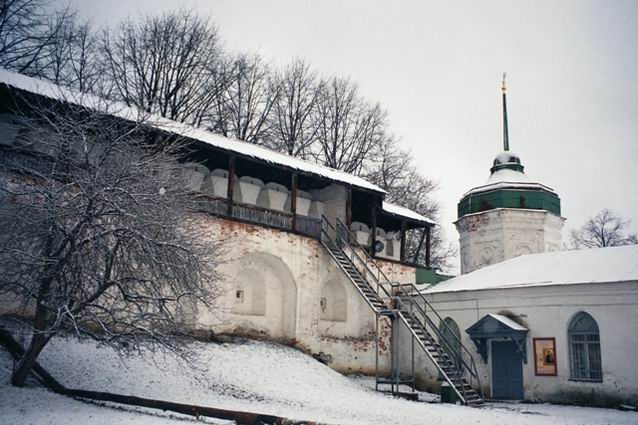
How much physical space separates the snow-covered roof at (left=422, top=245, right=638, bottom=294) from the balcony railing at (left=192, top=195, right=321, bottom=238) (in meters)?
5.64

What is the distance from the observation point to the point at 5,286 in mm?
11219

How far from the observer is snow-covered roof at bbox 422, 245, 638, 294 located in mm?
19498

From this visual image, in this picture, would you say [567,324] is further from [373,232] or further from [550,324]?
[373,232]

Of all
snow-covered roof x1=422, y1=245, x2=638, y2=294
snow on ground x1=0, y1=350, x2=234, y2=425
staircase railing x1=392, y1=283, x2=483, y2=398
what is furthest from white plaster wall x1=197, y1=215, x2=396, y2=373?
snow on ground x1=0, y1=350, x2=234, y2=425

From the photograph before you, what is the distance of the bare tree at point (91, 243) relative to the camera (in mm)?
11328

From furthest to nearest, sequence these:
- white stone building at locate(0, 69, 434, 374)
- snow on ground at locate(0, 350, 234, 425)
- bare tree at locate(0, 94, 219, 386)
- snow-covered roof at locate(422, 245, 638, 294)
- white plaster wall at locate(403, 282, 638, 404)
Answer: white stone building at locate(0, 69, 434, 374)
snow-covered roof at locate(422, 245, 638, 294)
white plaster wall at locate(403, 282, 638, 404)
bare tree at locate(0, 94, 219, 386)
snow on ground at locate(0, 350, 234, 425)

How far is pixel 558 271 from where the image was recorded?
21.3 m

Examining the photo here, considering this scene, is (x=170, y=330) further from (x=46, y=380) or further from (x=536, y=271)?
(x=536, y=271)

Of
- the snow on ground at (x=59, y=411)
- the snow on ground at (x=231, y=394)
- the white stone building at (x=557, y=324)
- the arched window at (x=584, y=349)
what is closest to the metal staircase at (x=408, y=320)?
the white stone building at (x=557, y=324)

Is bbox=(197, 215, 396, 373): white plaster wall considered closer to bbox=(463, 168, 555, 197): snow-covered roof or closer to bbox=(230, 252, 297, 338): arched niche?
bbox=(230, 252, 297, 338): arched niche

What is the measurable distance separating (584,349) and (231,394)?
1137 centimetres

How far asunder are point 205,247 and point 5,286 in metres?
4.15

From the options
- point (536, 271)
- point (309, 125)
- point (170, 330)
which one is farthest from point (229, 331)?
point (309, 125)

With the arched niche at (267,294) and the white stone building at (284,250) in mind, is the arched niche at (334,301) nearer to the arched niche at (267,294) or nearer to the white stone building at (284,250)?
the white stone building at (284,250)
